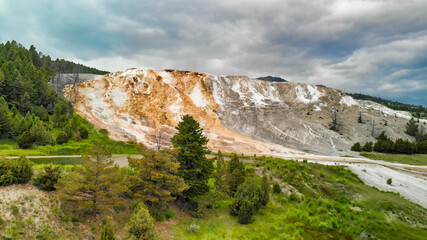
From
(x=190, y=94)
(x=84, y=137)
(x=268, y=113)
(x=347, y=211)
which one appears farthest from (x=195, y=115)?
(x=347, y=211)

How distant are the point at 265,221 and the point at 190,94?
5656cm

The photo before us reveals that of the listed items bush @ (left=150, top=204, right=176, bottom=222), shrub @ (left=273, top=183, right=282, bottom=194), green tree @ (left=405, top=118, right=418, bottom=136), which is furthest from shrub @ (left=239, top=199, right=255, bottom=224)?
green tree @ (left=405, top=118, right=418, bottom=136)

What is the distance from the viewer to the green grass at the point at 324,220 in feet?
44.2

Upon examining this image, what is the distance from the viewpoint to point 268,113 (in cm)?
6962

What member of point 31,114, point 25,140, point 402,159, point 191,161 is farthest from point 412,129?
point 31,114

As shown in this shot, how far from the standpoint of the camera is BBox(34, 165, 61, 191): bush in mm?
Answer: 14141

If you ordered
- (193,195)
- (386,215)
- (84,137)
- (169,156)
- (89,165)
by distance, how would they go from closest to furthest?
(89,165), (386,215), (169,156), (193,195), (84,137)

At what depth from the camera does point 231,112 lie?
67.7 meters

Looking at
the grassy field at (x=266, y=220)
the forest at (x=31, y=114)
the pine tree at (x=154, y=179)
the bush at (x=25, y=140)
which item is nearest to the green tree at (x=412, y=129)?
the grassy field at (x=266, y=220)

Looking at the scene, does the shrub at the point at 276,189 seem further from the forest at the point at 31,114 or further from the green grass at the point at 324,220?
the forest at the point at 31,114

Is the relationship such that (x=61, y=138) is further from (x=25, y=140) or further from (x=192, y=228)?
(x=192, y=228)

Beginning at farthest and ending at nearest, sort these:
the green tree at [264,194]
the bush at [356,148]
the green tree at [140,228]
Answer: the bush at [356,148], the green tree at [264,194], the green tree at [140,228]

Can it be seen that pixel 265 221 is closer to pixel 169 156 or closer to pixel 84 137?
pixel 169 156

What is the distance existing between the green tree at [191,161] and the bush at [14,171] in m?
9.50
